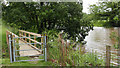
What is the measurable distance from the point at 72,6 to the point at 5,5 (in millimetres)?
2859

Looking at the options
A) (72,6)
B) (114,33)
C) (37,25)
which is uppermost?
(72,6)

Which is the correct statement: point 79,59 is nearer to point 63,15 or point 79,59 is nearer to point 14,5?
point 63,15

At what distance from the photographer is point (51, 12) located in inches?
192

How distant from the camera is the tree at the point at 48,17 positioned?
5.00 meters

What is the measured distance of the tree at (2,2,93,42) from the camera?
16.4ft

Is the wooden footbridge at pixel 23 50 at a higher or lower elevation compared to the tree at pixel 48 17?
lower

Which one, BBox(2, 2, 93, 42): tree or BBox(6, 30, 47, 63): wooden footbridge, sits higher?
BBox(2, 2, 93, 42): tree

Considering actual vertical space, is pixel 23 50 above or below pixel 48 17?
below

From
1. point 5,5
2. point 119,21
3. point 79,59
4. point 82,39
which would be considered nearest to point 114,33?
point 119,21

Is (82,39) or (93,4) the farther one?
(93,4)

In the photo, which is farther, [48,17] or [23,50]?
[48,17]

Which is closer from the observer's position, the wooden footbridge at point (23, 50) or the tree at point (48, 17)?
the wooden footbridge at point (23, 50)

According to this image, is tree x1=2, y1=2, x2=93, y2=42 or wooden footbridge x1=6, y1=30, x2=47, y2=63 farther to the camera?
tree x1=2, y1=2, x2=93, y2=42

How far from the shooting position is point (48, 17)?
16.7ft
